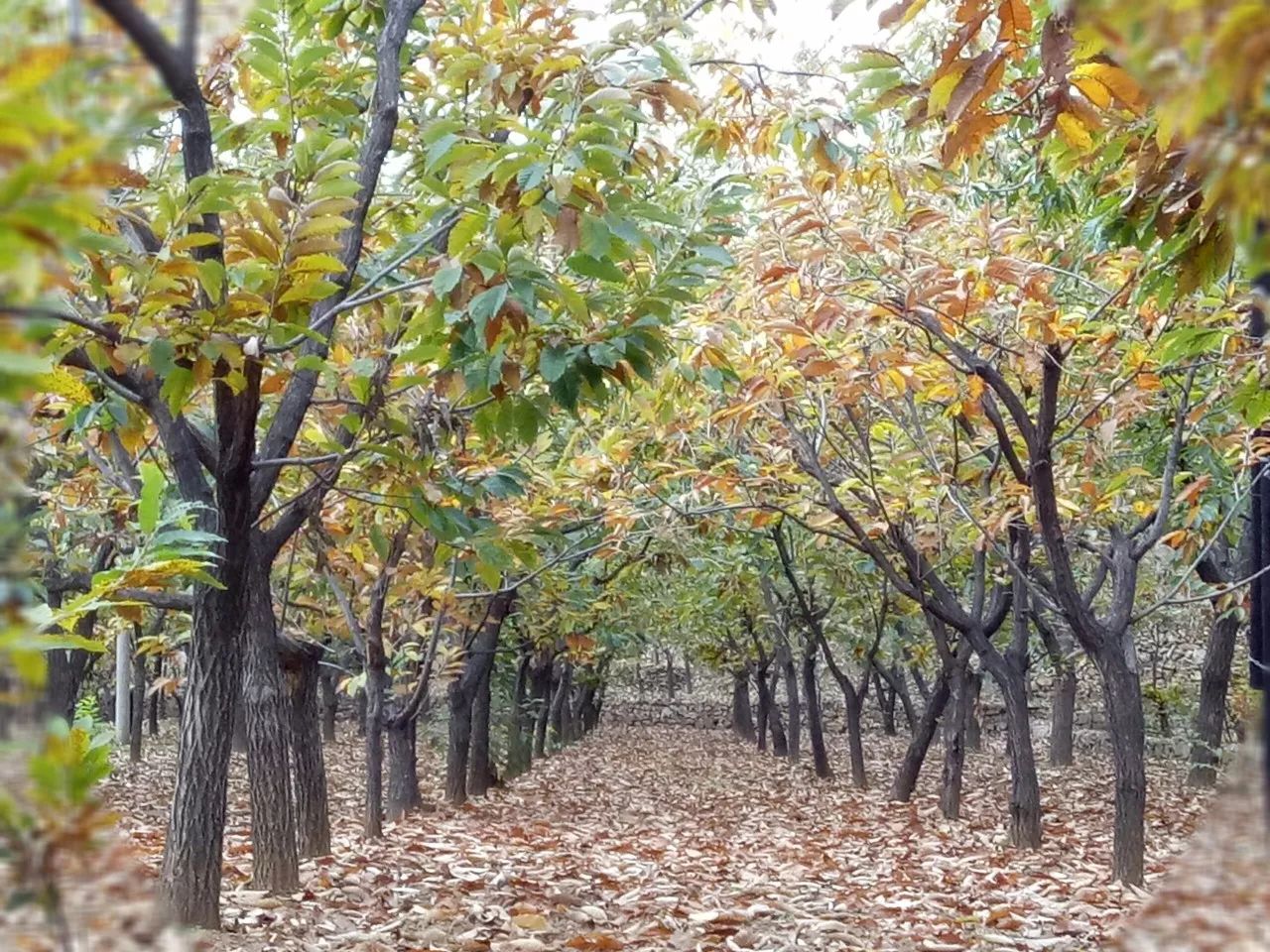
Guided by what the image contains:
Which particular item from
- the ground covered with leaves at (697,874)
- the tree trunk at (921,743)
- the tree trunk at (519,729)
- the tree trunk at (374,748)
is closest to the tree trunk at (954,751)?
the ground covered with leaves at (697,874)

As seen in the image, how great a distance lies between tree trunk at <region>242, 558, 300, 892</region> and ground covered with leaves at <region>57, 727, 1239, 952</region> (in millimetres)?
264

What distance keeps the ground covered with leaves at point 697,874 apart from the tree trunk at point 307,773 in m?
0.23

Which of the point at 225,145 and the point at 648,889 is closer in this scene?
the point at 225,145

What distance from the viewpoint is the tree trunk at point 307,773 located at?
7602mm

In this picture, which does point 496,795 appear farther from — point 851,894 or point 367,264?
point 367,264

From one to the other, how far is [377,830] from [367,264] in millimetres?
6020

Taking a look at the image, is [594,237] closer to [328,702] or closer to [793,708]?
[793,708]

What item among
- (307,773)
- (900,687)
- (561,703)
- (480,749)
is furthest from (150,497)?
(561,703)

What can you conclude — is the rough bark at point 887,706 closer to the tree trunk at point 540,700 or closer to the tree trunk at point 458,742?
the tree trunk at point 540,700

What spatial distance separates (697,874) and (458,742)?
6860 mm

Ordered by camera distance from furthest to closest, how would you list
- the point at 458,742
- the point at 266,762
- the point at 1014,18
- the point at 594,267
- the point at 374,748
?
1. the point at 458,742
2. the point at 374,748
3. the point at 266,762
4. the point at 594,267
5. the point at 1014,18

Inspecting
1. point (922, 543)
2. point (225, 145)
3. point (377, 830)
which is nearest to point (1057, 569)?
point (922, 543)

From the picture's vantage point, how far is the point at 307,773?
7.69 m

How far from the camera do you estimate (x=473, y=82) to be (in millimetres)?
4723
